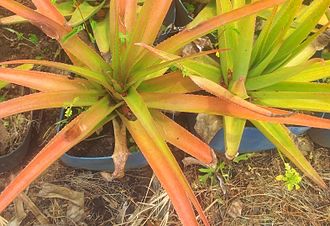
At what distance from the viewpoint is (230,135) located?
1.42 metres

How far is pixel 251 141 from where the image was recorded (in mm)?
1687

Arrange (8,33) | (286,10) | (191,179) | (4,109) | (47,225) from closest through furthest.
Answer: (4,109) → (286,10) → (47,225) → (191,179) → (8,33)

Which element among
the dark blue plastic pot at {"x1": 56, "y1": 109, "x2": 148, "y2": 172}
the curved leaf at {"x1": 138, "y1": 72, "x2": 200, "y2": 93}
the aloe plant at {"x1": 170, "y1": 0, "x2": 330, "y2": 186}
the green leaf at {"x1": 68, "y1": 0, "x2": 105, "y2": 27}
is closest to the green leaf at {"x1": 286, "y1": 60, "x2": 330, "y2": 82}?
the aloe plant at {"x1": 170, "y1": 0, "x2": 330, "y2": 186}

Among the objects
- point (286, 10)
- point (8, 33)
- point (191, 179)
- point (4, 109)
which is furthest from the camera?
point (8, 33)

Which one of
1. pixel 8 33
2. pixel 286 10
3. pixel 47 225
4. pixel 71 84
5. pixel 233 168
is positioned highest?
pixel 8 33

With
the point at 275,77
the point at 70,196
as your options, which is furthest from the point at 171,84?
the point at 70,196

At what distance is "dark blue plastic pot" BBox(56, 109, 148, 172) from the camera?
1574 millimetres

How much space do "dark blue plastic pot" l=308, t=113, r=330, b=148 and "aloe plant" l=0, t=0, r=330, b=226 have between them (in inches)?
17.7

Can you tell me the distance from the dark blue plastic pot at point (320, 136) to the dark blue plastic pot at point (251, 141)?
0.49 ft

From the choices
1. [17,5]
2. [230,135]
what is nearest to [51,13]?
[17,5]

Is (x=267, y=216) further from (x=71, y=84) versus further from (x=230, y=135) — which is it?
(x=71, y=84)

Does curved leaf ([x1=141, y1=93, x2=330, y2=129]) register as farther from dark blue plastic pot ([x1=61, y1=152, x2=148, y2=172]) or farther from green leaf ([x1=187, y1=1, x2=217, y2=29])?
green leaf ([x1=187, y1=1, x2=217, y2=29])

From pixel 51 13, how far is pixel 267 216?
3.21 feet

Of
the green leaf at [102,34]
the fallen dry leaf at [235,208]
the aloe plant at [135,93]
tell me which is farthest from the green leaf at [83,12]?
the fallen dry leaf at [235,208]
